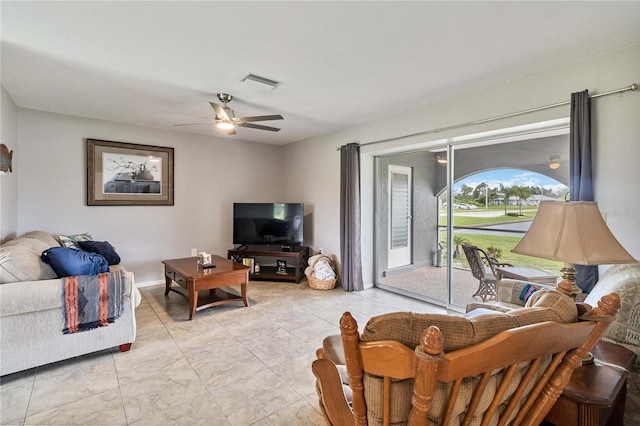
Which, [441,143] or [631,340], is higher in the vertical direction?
[441,143]

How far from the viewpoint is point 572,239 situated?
4.74 feet

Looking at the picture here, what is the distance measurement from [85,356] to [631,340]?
3.71 m

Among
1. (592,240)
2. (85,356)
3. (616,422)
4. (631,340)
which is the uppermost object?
(592,240)

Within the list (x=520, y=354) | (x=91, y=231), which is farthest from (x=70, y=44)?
(x=520, y=354)

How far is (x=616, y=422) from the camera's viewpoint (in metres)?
1.32

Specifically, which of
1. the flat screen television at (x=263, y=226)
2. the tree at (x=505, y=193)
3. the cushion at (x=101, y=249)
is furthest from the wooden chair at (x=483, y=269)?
the cushion at (x=101, y=249)

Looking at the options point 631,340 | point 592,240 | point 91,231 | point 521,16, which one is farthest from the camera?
point 91,231

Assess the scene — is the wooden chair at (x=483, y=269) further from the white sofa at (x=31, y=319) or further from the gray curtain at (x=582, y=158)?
the white sofa at (x=31, y=319)

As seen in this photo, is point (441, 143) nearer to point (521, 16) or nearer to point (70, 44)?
point (521, 16)

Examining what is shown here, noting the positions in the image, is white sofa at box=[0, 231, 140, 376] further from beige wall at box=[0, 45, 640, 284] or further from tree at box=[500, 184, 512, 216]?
tree at box=[500, 184, 512, 216]

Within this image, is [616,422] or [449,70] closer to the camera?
[616,422]

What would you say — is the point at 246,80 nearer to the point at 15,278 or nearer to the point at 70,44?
the point at 70,44

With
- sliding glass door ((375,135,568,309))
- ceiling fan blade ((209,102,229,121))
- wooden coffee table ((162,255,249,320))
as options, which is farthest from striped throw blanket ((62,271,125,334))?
sliding glass door ((375,135,568,309))

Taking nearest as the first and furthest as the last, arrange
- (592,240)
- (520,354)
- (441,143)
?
(520,354) < (592,240) < (441,143)
